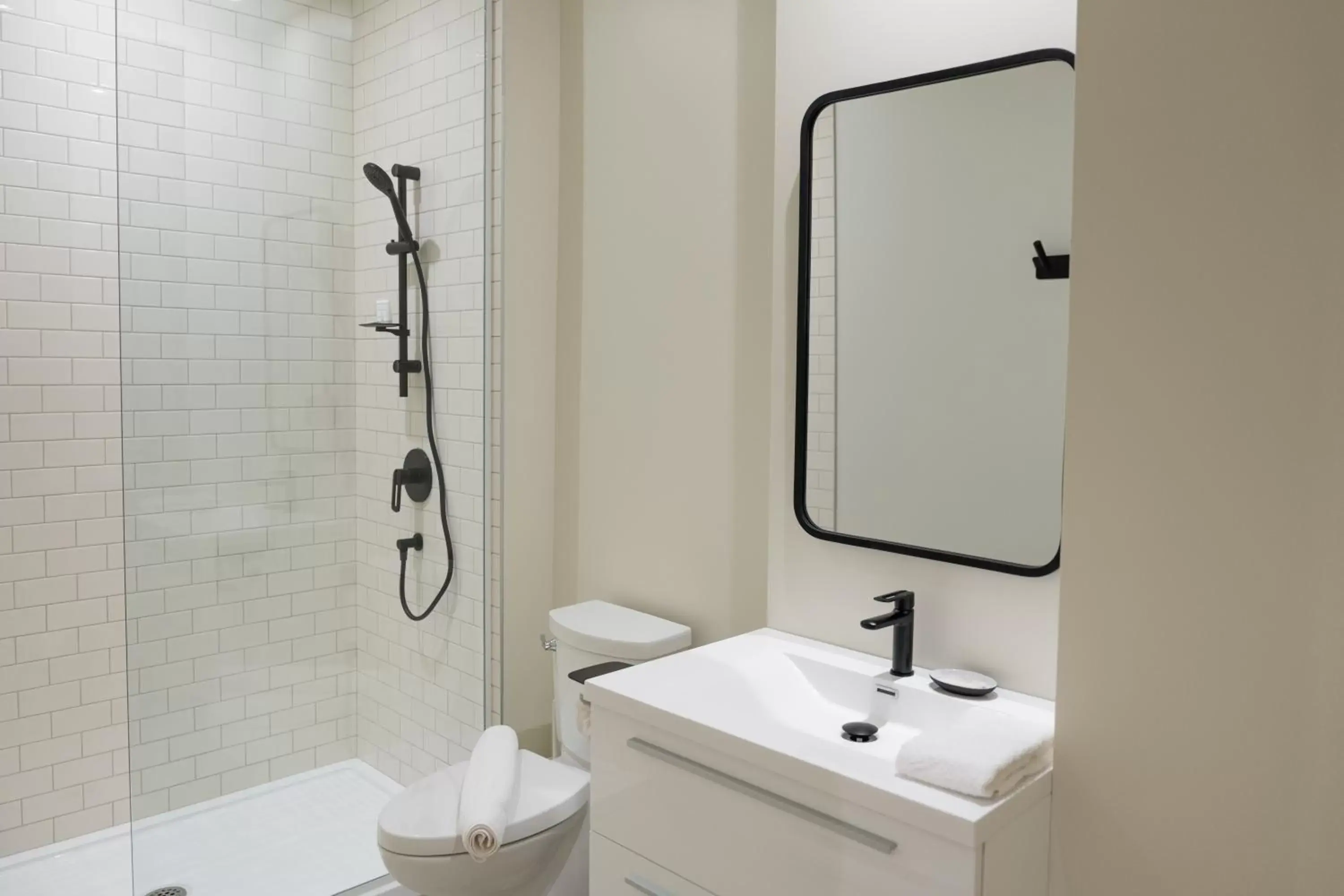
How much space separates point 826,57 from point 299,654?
1.87m

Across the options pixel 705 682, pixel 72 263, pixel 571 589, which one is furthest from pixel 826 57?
pixel 72 263

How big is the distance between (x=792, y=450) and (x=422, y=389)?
1.05 meters

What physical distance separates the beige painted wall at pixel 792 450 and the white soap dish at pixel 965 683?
0.06 meters

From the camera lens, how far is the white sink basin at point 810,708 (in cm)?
128

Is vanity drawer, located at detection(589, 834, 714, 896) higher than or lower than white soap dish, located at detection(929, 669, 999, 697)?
lower

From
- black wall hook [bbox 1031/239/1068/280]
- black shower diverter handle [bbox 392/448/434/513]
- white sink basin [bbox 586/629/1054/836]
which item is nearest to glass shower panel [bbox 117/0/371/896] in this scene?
black shower diverter handle [bbox 392/448/434/513]

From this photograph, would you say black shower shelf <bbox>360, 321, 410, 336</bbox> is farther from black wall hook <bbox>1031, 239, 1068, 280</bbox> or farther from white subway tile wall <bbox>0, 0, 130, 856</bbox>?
black wall hook <bbox>1031, 239, 1068, 280</bbox>

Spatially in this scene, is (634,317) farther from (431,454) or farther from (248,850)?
(248,850)

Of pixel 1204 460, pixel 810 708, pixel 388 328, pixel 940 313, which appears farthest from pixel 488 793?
pixel 1204 460

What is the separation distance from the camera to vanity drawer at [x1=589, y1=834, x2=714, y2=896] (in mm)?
1569

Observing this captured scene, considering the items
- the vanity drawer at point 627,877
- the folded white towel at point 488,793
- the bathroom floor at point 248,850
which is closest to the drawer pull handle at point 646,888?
the vanity drawer at point 627,877

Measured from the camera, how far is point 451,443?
2553 mm

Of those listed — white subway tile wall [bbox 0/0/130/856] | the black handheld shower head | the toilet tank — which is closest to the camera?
the toilet tank

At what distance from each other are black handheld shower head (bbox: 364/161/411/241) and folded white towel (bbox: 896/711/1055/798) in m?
1.80
